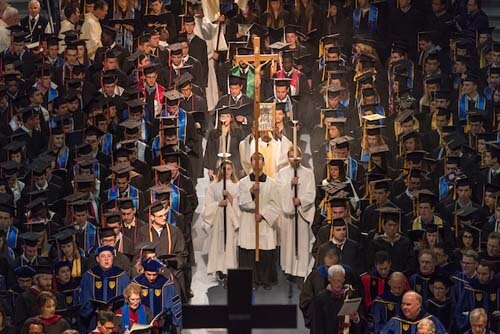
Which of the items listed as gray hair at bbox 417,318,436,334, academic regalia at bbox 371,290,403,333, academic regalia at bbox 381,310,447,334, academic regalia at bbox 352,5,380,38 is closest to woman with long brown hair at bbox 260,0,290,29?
academic regalia at bbox 352,5,380,38

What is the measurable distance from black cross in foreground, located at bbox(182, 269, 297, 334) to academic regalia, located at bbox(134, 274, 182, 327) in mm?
3871

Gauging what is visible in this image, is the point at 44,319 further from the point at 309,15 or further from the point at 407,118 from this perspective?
the point at 309,15

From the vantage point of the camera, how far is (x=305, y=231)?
18766mm

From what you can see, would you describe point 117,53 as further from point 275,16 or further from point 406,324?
point 406,324

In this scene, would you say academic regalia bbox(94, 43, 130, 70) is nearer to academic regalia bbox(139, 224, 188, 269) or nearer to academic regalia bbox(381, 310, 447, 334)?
academic regalia bbox(139, 224, 188, 269)

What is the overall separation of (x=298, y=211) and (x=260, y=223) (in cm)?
48

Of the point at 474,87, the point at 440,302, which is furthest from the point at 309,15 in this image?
the point at 440,302

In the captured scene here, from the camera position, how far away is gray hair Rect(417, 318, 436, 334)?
1545cm

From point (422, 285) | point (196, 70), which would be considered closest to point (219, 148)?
point (196, 70)

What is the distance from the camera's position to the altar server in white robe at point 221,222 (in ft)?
60.8

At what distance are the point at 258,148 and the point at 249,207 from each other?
0.92 metres

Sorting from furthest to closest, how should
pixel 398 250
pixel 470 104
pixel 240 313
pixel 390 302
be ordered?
pixel 470 104
pixel 398 250
pixel 390 302
pixel 240 313

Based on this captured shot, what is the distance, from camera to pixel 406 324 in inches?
623

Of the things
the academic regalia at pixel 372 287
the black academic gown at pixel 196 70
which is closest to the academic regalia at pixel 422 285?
the academic regalia at pixel 372 287
